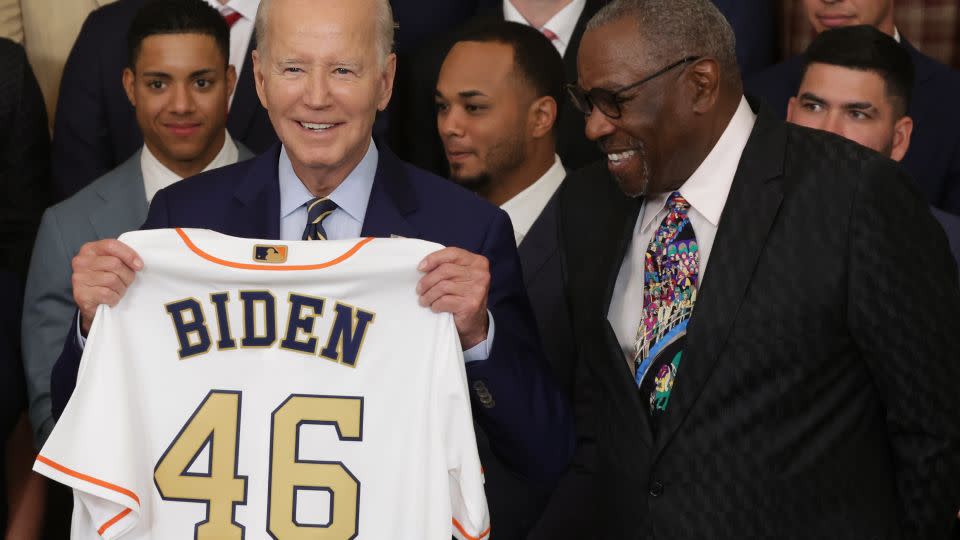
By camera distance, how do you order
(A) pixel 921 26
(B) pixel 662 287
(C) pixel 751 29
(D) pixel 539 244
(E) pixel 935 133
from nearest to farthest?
1. (B) pixel 662 287
2. (D) pixel 539 244
3. (E) pixel 935 133
4. (C) pixel 751 29
5. (A) pixel 921 26

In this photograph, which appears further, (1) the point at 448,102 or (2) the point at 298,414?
(1) the point at 448,102

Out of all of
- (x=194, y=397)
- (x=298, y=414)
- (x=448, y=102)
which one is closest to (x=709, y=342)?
(x=298, y=414)

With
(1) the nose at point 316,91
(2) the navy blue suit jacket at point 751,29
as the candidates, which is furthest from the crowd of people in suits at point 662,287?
(2) the navy blue suit jacket at point 751,29

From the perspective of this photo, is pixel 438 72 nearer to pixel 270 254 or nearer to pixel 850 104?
pixel 850 104

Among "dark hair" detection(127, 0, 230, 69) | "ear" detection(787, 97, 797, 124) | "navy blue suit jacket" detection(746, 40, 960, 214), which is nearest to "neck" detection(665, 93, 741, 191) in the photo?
"ear" detection(787, 97, 797, 124)

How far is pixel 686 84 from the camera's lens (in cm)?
242

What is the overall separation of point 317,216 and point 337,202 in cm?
5

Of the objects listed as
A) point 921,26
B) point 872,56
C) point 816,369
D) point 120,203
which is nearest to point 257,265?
point 816,369

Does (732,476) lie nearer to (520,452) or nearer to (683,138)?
(520,452)

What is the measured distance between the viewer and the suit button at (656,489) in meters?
2.36

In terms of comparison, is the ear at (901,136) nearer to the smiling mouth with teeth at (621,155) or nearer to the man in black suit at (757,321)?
the man in black suit at (757,321)

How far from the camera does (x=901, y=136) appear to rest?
3389 mm

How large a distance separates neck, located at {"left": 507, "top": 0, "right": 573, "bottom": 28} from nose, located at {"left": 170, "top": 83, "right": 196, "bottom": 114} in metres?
1.10

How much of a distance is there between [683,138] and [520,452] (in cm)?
67
